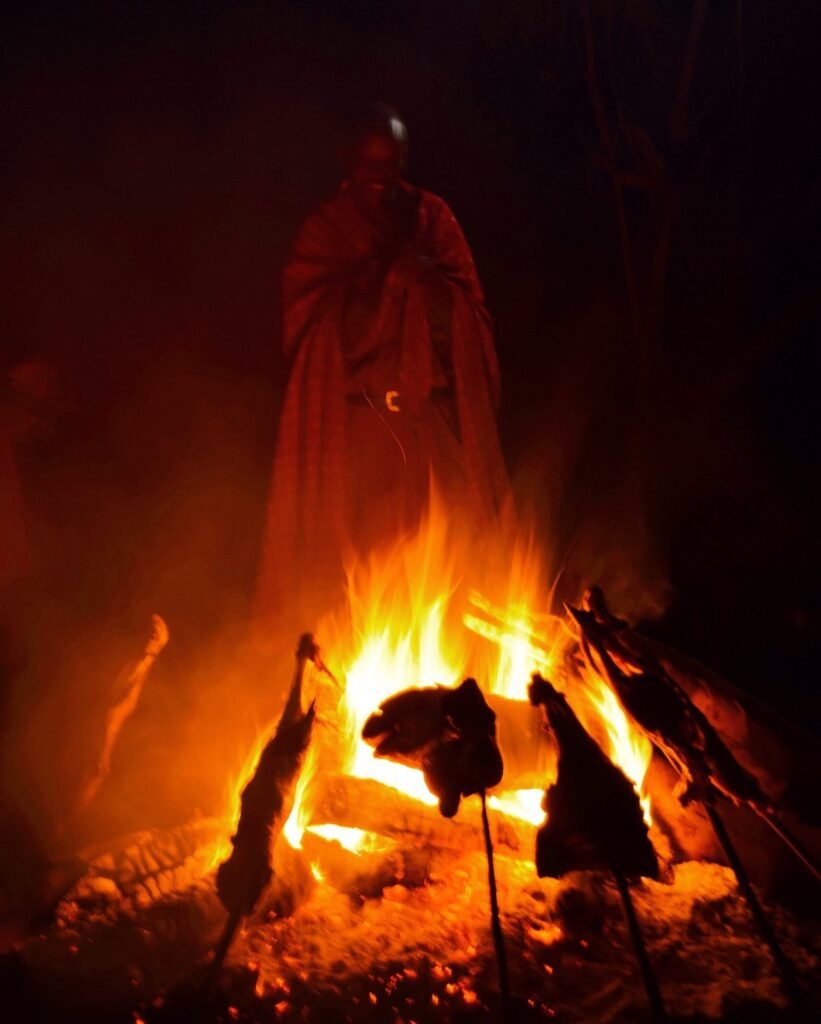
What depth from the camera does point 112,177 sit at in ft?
16.3

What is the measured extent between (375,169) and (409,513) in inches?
80.2

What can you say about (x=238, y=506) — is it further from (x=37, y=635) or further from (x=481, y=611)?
(x=481, y=611)

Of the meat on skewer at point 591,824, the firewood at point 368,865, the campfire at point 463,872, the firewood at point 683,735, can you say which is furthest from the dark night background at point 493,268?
the meat on skewer at point 591,824

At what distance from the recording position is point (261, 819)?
7.55 feet

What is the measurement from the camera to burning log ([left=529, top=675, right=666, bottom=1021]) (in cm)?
213

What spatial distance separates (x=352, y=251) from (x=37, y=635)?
2.76 m

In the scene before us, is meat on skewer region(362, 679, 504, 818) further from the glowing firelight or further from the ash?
the ash

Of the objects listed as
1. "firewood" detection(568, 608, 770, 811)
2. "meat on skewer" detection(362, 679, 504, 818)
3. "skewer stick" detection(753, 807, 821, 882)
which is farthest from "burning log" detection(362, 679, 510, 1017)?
"skewer stick" detection(753, 807, 821, 882)

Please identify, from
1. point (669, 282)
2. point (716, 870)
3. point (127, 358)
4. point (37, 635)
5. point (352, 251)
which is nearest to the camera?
point (716, 870)

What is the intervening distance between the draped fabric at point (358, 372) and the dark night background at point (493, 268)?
58 centimetres

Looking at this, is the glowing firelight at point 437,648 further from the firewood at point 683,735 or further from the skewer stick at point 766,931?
the skewer stick at point 766,931

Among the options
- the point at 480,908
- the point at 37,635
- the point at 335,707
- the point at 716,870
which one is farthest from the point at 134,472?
the point at 716,870

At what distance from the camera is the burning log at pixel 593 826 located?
213 centimetres

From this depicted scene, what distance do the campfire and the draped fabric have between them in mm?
966
